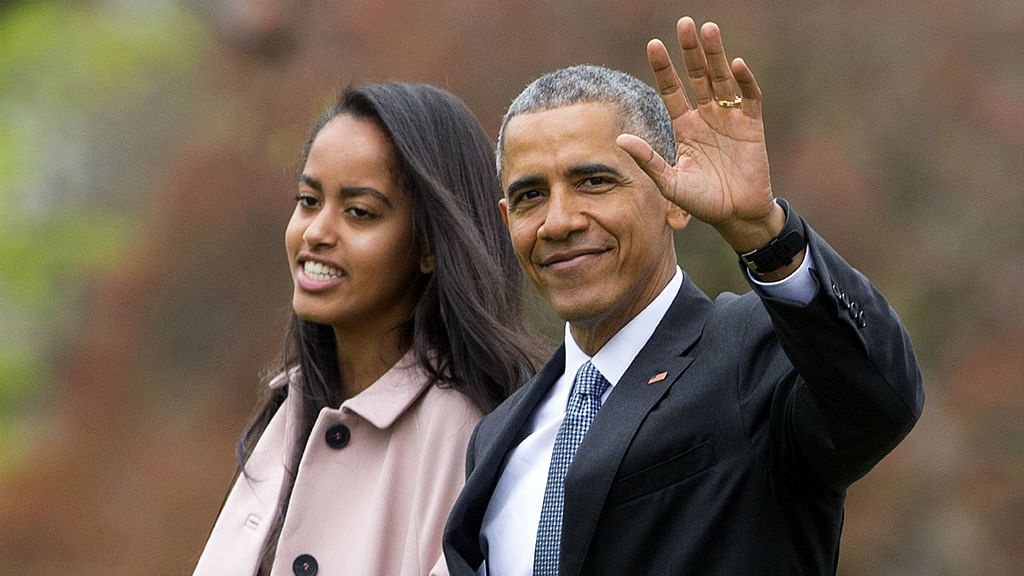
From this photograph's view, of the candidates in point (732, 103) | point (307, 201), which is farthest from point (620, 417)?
point (307, 201)

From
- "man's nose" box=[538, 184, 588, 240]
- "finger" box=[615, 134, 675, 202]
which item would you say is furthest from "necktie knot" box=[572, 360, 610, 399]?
"finger" box=[615, 134, 675, 202]

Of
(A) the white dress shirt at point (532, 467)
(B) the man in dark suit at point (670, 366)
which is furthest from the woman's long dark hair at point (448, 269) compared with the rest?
(A) the white dress shirt at point (532, 467)

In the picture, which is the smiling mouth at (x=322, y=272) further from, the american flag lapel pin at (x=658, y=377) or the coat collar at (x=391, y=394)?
the american flag lapel pin at (x=658, y=377)

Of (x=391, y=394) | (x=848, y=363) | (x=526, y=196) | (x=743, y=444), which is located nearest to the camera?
(x=848, y=363)

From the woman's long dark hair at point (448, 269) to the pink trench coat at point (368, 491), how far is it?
6cm

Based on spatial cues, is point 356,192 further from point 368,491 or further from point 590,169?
point 590,169

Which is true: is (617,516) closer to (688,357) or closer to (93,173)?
(688,357)

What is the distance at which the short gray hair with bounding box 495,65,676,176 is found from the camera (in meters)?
2.86

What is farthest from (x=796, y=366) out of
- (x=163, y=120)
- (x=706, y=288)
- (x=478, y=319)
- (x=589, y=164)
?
(x=163, y=120)

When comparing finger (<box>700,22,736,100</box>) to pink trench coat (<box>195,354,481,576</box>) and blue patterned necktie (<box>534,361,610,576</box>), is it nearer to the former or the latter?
blue patterned necktie (<box>534,361,610,576</box>)

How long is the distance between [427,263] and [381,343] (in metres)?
0.22

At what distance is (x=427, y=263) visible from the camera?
3615 mm

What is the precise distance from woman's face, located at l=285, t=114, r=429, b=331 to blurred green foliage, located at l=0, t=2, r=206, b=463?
12.7ft

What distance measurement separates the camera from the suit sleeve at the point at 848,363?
2.27 meters
